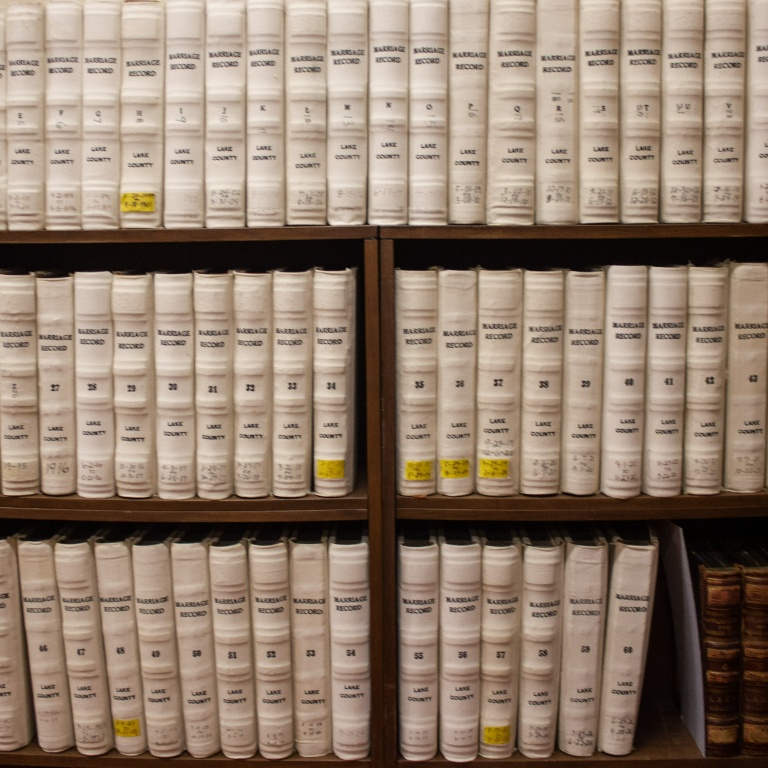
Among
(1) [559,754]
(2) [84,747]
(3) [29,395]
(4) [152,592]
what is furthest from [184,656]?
(1) [559,754]

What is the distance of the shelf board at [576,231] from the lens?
1051 millimetres

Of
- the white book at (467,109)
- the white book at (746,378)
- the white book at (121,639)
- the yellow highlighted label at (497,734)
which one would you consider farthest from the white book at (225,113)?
the yellow highlighted label at (497,734)

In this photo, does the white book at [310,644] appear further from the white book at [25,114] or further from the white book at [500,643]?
the white book at [25,114]

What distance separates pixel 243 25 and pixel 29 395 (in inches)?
25.4

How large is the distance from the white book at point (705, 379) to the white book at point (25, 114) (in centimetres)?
99

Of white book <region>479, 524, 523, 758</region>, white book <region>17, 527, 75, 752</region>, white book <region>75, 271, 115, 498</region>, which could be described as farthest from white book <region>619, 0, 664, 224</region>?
white book <region>17, 527, 75, 752</region>

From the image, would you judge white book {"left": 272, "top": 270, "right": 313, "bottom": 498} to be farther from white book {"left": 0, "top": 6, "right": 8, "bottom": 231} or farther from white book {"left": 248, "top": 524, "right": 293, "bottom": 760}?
white book {"left": 0, "top": 6, "right": 8, "bottom": 231}

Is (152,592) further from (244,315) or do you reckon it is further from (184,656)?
(244,315)

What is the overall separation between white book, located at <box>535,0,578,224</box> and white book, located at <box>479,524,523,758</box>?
51 cm

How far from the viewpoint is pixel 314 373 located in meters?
1.11

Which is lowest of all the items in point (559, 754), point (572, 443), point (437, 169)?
point (559, 754)

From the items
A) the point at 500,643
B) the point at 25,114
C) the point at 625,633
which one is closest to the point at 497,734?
the point at 500,643

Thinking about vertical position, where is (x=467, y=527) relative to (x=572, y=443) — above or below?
below

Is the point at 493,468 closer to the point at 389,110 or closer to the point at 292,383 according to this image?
the point at 292,383
